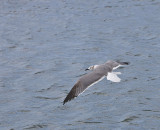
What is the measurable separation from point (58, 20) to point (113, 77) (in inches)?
436

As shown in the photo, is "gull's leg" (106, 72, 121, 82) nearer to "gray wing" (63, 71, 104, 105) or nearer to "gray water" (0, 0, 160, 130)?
"gray wing" (63, 71, 104, 105)

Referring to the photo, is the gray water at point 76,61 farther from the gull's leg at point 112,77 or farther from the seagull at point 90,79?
the gull's leg at point 112,77

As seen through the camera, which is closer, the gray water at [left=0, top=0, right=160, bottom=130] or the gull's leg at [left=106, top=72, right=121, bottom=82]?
the gull's leg at [left=106, top=72, right=121, bottom=82]

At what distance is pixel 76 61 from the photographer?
57.4 feet

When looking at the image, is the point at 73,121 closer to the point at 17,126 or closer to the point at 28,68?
the point at 17,126

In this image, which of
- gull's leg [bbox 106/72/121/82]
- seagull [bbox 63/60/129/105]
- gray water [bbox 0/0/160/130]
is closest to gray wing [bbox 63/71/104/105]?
seagull [bbox 63/60/129/105]

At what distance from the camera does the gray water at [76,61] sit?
1281 centimetres

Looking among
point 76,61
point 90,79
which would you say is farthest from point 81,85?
point 76,61

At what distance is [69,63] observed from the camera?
682 inches

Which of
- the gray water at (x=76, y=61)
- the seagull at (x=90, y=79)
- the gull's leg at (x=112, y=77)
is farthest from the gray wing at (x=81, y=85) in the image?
the gray water at (x=76, y=61)

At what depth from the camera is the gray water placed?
42.0ft

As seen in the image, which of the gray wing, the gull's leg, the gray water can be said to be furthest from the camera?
the gray water

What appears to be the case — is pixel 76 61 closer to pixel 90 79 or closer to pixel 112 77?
pixel 112 77

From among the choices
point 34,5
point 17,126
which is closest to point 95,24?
point 34,5
